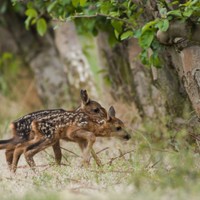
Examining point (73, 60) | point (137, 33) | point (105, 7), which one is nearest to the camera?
point (137, 33)

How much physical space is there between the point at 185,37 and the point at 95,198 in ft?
7.97

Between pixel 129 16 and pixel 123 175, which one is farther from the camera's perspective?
pixel 129 16

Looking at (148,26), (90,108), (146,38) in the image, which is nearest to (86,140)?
(90,108)

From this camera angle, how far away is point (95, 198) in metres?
5.71

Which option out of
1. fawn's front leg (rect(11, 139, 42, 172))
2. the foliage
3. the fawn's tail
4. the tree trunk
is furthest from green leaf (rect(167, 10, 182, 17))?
the tree trunk

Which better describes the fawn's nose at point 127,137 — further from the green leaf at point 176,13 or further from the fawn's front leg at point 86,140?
the green leaf at point 176,13

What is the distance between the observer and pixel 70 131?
855 cm

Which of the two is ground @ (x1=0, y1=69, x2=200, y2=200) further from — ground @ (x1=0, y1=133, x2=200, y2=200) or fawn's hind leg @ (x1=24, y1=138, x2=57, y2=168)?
fawn's hind leg @ (x1=24, y1=138, x2=57, y2=168)

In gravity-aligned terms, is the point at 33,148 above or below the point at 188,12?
below

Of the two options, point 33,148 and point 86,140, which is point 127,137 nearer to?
point 86,140

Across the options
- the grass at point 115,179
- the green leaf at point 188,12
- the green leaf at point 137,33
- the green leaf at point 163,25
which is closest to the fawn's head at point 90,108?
the grass at point 115,179

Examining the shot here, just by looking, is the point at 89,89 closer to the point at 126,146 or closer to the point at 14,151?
Result: the point at 126,146

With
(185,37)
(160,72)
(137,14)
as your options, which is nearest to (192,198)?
(185,37)

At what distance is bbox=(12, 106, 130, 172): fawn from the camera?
8359 millimetres
